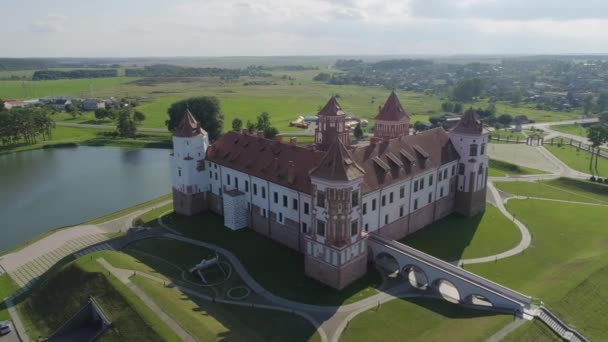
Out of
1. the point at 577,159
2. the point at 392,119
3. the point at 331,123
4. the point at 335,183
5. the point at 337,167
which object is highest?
the point at 392,119

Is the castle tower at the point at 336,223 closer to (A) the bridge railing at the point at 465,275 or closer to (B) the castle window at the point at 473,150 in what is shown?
(A) the bridge railing at the point at 465,275

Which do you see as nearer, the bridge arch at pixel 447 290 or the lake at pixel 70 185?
the bridge arch at pixel 447 290

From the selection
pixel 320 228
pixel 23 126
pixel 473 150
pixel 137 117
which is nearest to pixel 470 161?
pixel 473 150

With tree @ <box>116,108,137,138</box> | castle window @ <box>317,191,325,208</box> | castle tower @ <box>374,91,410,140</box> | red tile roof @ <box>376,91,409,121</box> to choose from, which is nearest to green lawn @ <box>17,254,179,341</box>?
castle window @ <box>317,191,325,208</box>

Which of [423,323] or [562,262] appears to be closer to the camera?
[423,323]

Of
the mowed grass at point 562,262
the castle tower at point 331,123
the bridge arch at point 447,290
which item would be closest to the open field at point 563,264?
the mowed grass at point 562,262

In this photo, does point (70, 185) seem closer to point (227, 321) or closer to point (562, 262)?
point (227, 321)
